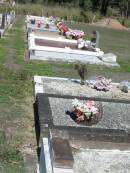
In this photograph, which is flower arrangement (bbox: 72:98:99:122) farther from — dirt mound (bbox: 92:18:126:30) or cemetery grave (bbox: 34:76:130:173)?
dirt mound (bbox: 92:18:126:30)

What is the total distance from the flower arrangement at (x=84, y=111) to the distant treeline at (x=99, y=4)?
40.8 m

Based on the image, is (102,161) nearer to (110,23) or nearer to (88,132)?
(88,132)

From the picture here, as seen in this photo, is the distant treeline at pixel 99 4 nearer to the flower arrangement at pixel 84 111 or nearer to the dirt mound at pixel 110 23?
the dirt mound at pixel 110 23

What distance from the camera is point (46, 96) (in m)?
9.12

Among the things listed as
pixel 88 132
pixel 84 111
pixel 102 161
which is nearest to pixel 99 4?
pixel 84 111

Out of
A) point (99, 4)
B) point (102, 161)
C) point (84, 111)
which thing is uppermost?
point (84, 111)

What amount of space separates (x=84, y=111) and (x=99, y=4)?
4534 centimetres

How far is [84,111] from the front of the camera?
7711 mm

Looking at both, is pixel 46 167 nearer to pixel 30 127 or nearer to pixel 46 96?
pixel 30 127

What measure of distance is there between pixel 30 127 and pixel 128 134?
199cm

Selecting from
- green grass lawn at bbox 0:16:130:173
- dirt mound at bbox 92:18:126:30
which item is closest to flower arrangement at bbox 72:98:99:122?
green grass lawn at bbox 0:16:130:173

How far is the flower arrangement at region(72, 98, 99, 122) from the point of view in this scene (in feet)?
25.2

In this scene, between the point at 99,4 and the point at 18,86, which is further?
the point at 99,4

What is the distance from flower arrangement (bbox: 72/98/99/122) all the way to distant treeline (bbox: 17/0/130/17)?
40.8 meters
